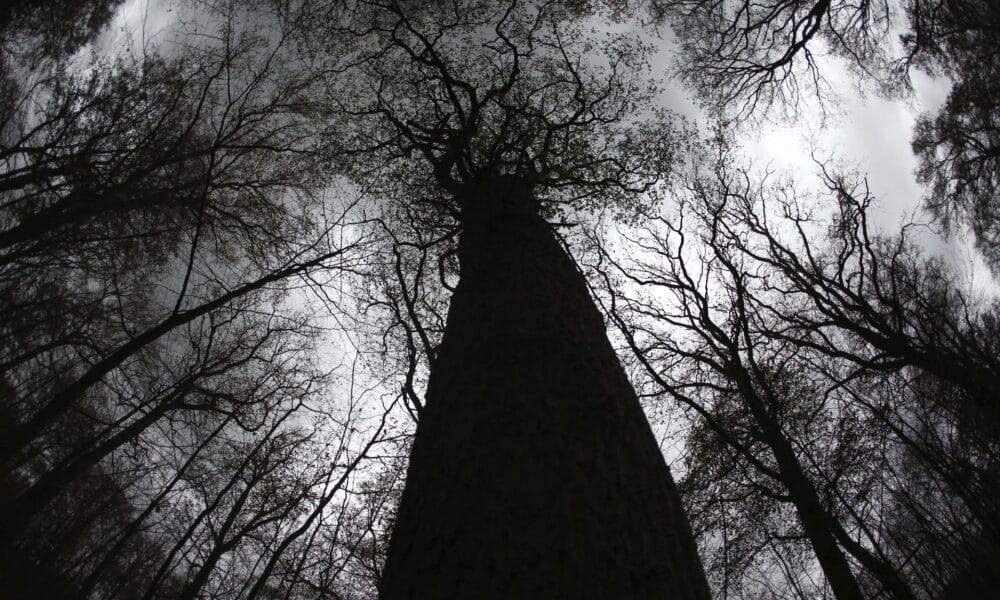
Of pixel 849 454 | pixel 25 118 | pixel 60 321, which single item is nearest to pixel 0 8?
pixel 25 118

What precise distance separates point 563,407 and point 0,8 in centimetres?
792

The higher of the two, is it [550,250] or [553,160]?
[553,160]

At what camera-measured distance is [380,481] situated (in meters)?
7.17

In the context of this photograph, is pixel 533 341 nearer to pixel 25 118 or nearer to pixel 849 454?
pixel 25 118

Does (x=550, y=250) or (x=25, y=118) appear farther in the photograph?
(x=25, y=118)

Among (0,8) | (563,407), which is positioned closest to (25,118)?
(0,8)

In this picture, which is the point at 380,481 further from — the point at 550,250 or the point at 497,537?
the point at 497,537

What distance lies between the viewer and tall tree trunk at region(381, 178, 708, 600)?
4.00ft

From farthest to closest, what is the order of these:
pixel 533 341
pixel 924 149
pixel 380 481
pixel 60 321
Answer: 1. pixel 924 149
2. pixel 380 481
3. pixel 60 321
4. pixel 533 341

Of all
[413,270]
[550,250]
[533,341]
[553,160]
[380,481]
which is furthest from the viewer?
[413,270]

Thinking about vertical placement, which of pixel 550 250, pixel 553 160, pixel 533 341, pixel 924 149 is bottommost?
pixel 533 341

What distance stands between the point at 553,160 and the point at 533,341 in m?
5.19

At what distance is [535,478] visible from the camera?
1.43 metres

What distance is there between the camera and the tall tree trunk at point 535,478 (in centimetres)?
122
